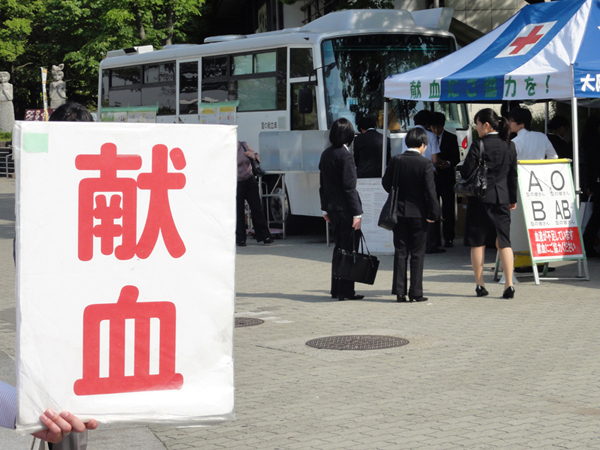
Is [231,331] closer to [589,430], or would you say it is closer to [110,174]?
[110,174]

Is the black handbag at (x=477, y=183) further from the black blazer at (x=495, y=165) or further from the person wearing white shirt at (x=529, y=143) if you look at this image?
the person wearing white shirt at (x=529, y=143)

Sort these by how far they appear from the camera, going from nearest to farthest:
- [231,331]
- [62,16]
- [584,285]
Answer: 1. [231,331]
2. [584,285]
3. [62,16]

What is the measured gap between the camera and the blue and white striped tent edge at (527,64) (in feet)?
34.5

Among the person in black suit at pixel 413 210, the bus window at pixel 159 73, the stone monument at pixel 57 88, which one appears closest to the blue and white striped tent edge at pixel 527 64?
the person in black suit at pixel 413 210

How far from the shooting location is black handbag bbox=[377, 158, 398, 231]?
934cm

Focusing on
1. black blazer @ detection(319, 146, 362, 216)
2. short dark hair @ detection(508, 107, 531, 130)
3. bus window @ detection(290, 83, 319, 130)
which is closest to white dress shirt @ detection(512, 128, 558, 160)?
short dark hair @ detection(508, 107, 531, 130)

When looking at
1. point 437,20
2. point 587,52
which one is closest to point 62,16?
point 437,20

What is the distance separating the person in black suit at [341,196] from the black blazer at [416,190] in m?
0.52

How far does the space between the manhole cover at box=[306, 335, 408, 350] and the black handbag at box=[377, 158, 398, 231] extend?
1.93 m

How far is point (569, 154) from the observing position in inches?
511

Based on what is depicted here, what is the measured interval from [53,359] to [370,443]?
261cm

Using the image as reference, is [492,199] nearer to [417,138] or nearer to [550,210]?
[417,138]

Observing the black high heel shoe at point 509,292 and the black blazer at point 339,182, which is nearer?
the black high heel shoe at point 509,292

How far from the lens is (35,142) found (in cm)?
243
